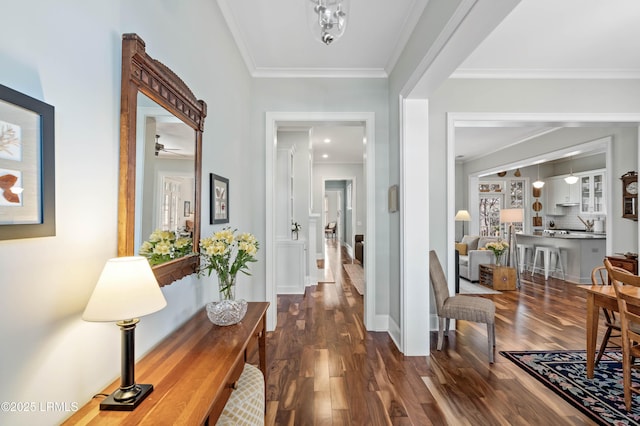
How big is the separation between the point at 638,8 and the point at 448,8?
1822 mm

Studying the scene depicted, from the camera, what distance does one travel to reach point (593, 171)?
7469mm

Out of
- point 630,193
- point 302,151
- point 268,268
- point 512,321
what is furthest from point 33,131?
point 630,193

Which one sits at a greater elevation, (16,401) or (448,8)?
(448,8)

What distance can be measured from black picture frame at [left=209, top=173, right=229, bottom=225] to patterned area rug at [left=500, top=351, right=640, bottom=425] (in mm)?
2824

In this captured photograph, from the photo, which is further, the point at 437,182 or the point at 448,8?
the point at 437,182

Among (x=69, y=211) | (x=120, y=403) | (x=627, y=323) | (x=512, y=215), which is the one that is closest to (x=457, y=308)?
(x=627, y=323)

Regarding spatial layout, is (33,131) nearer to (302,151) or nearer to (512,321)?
(512,321)

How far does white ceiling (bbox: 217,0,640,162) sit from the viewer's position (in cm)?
249

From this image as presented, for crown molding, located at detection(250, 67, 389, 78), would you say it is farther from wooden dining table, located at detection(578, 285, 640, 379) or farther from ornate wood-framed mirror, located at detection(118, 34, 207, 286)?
wooden dining table, located at detection(578, 285, 640, 379)

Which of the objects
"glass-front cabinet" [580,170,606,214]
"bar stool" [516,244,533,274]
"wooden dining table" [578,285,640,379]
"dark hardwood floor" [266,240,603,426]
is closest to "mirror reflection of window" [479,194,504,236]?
"glass-front cabinet" [580,170,606,214]

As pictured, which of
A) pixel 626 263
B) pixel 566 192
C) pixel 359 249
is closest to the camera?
pixel 626 263

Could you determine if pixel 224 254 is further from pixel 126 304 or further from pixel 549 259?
pixel 549 259

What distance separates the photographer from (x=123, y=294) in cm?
90

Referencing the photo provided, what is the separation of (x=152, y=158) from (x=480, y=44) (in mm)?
2526
